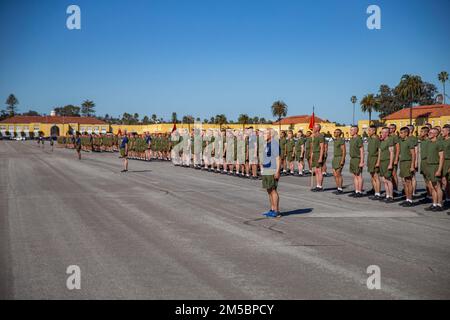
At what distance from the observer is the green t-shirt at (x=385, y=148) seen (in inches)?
501

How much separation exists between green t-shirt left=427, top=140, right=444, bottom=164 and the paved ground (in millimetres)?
1374

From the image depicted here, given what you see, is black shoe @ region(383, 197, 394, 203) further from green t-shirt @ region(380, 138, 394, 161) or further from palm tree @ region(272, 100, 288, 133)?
palm tree @ region(272, 100, 288, 133)

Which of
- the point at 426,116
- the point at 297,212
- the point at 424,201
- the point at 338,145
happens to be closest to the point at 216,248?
the point at 297,212

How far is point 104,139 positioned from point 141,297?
47.3m

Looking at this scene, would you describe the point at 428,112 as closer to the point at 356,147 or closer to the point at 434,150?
the point at 356,147

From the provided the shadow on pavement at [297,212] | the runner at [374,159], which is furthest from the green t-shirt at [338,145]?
the shadow on pavement at [297,212]

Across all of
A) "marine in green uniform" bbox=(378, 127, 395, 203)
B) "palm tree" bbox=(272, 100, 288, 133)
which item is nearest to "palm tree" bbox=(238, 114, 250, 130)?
"palm tree" bbox=(272, 100, 288, 133)

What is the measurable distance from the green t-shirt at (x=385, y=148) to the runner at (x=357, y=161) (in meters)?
0.78

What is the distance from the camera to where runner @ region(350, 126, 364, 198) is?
44.3 ft

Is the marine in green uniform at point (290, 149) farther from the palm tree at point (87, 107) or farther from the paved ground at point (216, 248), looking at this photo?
the palm tree at point (87, 107)

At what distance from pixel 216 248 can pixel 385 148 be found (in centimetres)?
791

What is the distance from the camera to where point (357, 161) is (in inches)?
542
